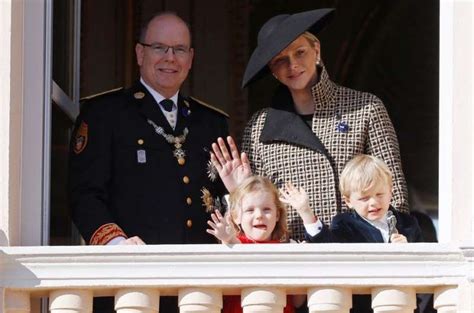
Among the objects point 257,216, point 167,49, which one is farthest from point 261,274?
point 167,49

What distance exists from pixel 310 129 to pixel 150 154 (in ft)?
1.92

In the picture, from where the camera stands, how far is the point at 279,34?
7.45 metres

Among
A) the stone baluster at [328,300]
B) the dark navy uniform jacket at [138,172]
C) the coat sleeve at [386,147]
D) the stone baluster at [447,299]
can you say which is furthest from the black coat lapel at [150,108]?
the stone baluster at [447,299]

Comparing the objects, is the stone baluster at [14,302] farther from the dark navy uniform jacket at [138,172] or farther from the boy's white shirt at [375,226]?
the boy's white shirt at [375,226]

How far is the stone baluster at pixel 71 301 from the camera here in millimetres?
6805

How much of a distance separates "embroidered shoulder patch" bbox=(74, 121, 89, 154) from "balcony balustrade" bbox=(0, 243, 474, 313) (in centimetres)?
65

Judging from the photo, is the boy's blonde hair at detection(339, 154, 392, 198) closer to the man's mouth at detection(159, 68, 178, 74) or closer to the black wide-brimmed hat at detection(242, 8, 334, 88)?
the black wide-brimmed hat at detection(242, 8, 334, 88)

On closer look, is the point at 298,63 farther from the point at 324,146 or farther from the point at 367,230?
the point at 367,230

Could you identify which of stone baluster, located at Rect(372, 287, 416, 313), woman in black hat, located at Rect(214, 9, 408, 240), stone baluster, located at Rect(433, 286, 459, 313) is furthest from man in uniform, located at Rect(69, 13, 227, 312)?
stone baluster, located at Rect(433, 286, 459, 313)

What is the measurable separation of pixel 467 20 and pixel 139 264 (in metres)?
1.34

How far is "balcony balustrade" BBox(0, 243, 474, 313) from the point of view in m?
6.74

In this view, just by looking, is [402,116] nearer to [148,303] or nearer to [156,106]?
[156,106]

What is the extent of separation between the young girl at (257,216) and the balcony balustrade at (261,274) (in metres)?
0.21

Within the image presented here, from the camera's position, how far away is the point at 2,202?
6.91 metres
